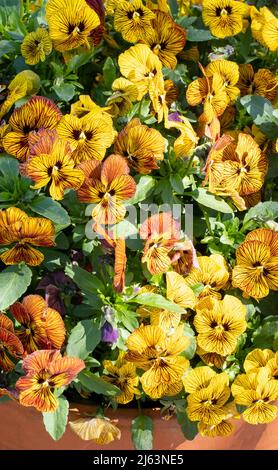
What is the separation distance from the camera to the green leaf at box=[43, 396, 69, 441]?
1.27 meters

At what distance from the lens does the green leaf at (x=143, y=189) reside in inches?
52.4

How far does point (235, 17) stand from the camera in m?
1.51

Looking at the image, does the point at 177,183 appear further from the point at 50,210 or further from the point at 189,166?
the point at 50,210

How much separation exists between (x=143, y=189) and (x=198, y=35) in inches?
13.8

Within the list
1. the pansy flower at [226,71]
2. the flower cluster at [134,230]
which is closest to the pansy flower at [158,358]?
the flower cluster at [134,230]

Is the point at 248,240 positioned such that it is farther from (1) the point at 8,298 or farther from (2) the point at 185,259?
(1) the point at 8,298

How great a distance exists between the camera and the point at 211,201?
1.37 meters

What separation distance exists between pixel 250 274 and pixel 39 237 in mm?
321

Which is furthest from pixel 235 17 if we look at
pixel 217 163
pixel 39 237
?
pixel 39 237

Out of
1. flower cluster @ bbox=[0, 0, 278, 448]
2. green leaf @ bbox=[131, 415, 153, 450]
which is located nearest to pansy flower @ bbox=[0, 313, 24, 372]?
flower cluster @ bbox=[0, 0, 278, 448]

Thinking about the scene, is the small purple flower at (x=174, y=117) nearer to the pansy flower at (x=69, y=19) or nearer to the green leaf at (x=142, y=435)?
the pansy flower at (x=69, y=19)

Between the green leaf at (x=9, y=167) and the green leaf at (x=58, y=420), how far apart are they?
1.08 feet

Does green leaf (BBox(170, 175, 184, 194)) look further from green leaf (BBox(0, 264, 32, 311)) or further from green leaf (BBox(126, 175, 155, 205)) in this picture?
green leaf (BBox(0, 264, 32, 311))
